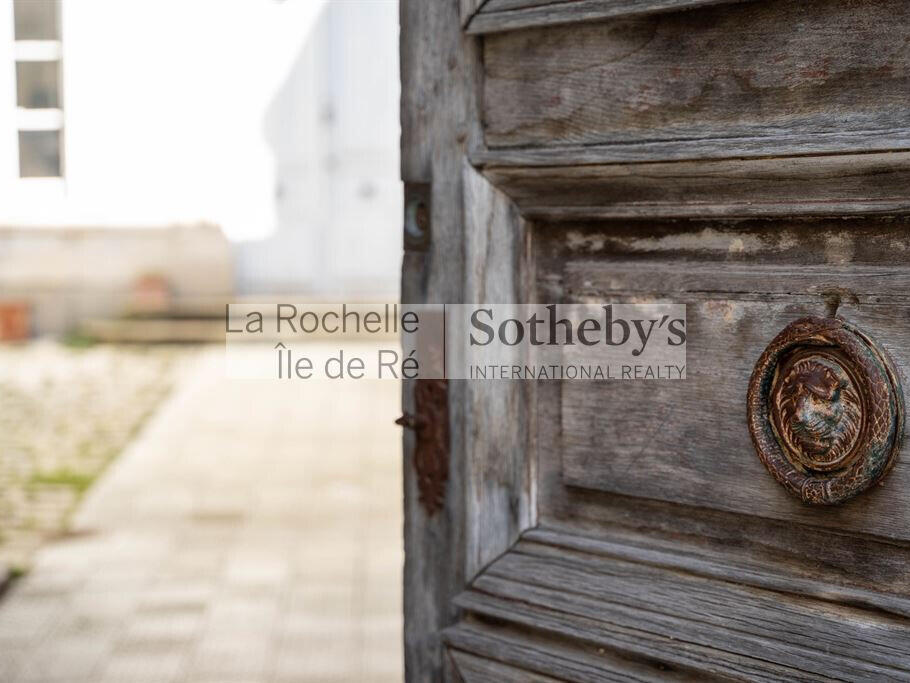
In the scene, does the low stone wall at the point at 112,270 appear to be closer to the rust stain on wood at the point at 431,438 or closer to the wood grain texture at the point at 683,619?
the rust stain on wood at the point at 431,438

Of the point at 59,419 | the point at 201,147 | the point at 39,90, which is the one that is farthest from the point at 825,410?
the point at 39,90

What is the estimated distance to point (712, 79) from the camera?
1.05m

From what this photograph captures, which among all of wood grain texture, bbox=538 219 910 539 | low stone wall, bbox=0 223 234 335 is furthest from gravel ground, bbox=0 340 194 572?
wood grain texture, bbox=538 219 910 539

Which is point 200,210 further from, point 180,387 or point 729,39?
point 729,39

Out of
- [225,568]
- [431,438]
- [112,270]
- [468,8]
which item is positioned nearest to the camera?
[468,8]

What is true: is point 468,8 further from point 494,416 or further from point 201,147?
point 201,147

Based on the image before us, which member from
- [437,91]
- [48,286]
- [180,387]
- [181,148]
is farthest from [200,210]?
[437,91]

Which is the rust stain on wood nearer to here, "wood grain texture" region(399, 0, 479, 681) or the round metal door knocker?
"wood grain texture" region(399, 0, 479, 681)

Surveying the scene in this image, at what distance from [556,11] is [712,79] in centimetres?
19

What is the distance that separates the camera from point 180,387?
7562 millimetres

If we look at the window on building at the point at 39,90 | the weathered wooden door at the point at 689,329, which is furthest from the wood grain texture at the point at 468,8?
the window on building at the point at 39,90

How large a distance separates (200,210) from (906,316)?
9.02 m

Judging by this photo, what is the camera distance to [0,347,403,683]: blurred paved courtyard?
3129mm

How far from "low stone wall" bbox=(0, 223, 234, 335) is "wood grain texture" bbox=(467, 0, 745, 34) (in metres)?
8.47
